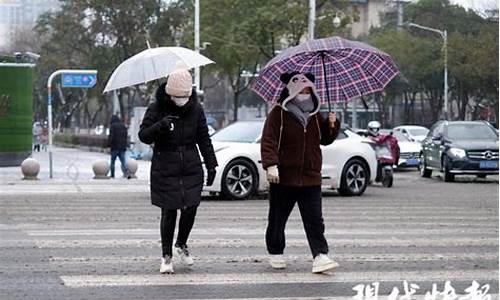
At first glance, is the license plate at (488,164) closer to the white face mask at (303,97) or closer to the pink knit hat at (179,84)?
the white face mask at (303,97)

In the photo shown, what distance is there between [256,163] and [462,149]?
28.9ft

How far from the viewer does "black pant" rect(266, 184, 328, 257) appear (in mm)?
9617

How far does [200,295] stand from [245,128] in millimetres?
11606

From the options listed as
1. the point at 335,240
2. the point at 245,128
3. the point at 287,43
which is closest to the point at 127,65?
the point at 335,240

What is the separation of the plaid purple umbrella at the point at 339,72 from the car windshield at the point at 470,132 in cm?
1718

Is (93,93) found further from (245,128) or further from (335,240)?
(335,240)

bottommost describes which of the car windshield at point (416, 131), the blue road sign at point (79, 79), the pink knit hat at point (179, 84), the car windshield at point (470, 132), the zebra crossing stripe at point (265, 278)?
the zebra crossing stripe at point (265, 278)

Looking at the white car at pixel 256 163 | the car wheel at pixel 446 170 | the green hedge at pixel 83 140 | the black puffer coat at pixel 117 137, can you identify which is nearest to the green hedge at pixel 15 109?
the black puffer coat at pixel 117 137

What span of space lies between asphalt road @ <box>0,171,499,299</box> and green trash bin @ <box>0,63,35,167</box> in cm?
1112

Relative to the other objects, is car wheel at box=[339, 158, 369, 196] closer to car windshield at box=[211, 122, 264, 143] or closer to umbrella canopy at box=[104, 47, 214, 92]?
car windshield at box=[211, 122, 264, 143]

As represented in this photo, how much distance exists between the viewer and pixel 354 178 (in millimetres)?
20266

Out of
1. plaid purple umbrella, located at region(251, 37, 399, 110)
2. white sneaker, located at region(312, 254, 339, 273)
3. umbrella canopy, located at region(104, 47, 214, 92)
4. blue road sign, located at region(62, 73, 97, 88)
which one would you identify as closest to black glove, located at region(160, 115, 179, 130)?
→ umbrella canopy, located at region(104, 47, 214, 92)

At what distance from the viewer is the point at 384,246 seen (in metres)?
11.7

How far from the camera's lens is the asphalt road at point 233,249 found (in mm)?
8852
